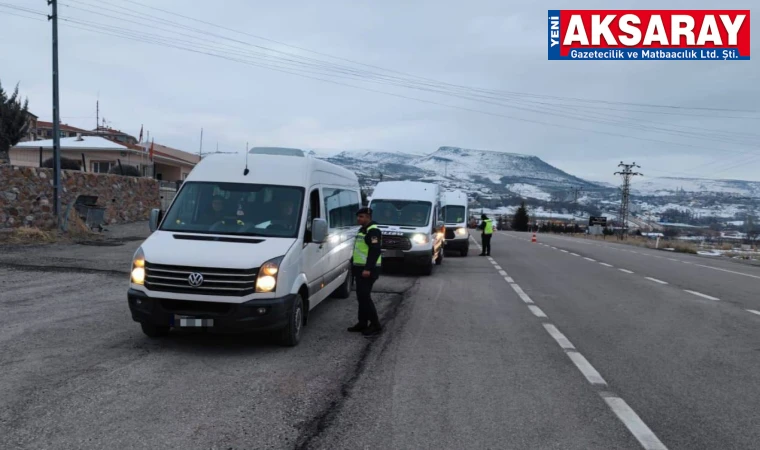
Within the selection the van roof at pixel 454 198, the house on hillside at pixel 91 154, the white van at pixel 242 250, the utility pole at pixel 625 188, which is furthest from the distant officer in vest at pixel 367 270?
the utility pole at pixel 625 188

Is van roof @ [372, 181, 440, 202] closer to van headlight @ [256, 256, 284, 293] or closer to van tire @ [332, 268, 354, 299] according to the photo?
van tire @ [332, 268, 354, 299]

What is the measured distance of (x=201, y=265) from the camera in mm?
6266

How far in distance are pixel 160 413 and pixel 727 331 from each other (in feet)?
24.8

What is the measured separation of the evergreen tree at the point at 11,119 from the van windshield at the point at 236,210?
102 ft

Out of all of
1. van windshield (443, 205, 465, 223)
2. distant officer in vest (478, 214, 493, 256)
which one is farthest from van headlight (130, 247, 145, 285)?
van windshield (443, 205, 465, 223)

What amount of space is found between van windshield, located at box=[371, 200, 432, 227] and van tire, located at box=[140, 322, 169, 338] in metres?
9.13

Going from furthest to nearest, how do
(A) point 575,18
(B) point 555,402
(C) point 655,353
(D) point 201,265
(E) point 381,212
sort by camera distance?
(A) point 575,18
(E) point 381,212
(C) point 655,353
(D) point 201,265
(B) point 555,402

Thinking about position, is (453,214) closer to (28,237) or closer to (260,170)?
(28,237)

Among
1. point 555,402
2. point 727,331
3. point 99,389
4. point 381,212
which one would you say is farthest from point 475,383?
point 381,212

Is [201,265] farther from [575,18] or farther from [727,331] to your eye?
[575,18]

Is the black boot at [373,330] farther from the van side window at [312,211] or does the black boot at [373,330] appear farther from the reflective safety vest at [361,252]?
the van side window at [312,211]

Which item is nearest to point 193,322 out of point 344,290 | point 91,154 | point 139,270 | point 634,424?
point 139,270

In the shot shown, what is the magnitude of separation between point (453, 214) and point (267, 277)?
720 inches

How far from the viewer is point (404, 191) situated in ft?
55.1
